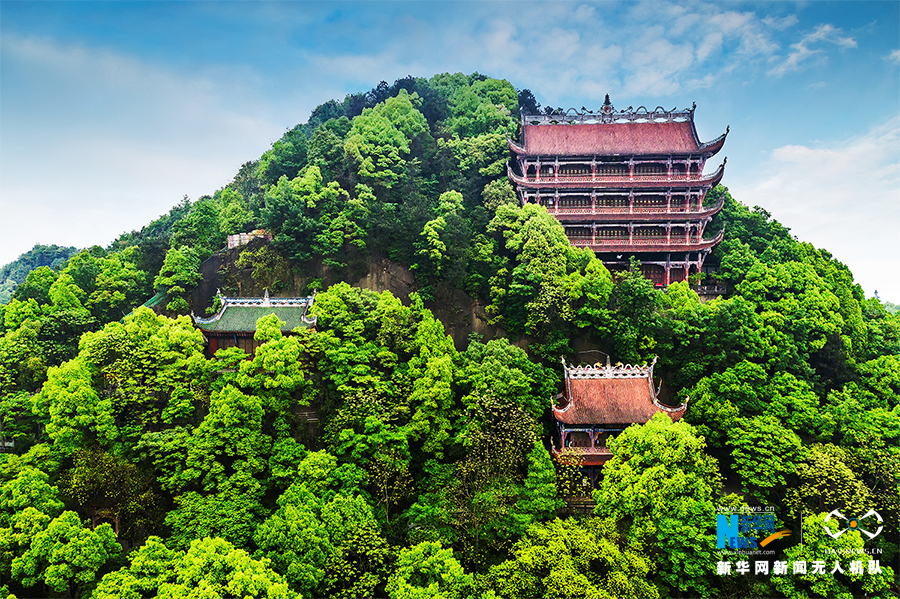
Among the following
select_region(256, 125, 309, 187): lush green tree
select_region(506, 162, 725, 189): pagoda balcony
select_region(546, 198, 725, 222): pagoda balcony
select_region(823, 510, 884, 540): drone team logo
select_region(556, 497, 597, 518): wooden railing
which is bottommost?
select_region(556, 497, 597, 518): wooden railing

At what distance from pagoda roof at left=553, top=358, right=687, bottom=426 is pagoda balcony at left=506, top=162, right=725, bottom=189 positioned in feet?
38.5

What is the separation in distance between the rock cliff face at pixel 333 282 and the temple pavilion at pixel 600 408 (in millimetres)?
4944

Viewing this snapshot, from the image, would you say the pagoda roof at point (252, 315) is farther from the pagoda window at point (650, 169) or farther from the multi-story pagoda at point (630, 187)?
the pagoda window at point (650, 169)

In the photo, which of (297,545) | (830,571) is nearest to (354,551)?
(297,545)

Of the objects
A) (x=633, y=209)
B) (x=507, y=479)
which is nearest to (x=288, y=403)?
(x=507, y=479)

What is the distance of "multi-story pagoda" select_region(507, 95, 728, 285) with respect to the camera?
28031mm

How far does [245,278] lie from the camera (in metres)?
26.0

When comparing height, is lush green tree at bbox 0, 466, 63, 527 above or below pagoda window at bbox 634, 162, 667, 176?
below

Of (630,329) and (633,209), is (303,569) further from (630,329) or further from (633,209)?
(633,209)

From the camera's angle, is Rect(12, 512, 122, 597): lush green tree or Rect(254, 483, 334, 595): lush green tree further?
Rect(254, 483, 334, 595): lush green tree

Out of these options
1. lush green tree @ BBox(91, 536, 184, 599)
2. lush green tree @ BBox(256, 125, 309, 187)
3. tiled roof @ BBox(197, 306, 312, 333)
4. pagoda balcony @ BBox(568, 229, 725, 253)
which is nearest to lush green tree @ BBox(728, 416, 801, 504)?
pagoda balcony @ BBox(568, 229, 725, 253)

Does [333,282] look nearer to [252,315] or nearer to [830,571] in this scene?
[252,315]

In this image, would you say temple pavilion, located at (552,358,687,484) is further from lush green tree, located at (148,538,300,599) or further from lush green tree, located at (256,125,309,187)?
lush green tree, located at (256,125,309,187)

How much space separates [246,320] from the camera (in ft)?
69.3
